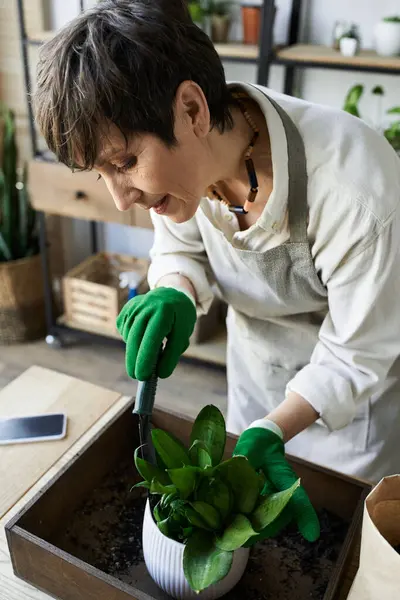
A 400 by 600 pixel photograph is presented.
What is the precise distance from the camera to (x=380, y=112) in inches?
84.0

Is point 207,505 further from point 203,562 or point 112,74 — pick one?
point 112,74

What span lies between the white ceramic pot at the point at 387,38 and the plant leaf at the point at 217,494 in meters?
1.64

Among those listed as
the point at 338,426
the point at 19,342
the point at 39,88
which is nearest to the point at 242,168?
the point at 39,88

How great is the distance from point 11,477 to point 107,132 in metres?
0.60

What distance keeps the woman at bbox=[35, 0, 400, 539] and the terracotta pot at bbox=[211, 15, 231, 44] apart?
1.18m

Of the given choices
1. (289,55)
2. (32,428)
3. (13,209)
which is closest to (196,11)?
(289,55)

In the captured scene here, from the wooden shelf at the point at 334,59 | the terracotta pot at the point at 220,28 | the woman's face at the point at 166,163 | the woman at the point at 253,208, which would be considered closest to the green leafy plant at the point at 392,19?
the wooden shelf at the point at 334,59

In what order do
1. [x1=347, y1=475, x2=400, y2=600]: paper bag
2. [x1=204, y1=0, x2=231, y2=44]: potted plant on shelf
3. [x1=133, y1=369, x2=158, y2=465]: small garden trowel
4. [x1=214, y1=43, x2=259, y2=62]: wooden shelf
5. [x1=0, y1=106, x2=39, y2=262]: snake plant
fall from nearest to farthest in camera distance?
[x1=347, y1=475, x2=400, y2=600]: paper bag, [x1=133, y1=369, x2=158, y2=465]: small garden trowel, [x1=214, y1=43, x2=259, y2=62]: wooden shelf, [x1=204, y1=0, x2=231, y2=44]: potted plant on shelf, [x1=0, y1=106, x2=39, y2=262]: snake plant

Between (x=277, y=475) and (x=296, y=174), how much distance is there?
469 mm

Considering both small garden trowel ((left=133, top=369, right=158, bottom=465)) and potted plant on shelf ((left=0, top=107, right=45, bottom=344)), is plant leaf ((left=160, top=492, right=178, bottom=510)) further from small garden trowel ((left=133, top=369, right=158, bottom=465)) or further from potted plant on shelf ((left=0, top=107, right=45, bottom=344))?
potted plant on shelf ((left=0, top=107, right=45, bottom=344))

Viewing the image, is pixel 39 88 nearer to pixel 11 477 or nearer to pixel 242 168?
pixel 242 168

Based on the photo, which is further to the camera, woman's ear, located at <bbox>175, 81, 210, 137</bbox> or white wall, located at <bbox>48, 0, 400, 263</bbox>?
white wall, located at <bbox>48, 0, 400, 263</bbox>

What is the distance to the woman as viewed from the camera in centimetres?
77

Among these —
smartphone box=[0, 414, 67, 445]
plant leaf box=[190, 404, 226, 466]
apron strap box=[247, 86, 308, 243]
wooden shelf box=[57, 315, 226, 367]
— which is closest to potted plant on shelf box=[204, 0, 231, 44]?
wooden shelf box=[57, 315, 226, 367]
